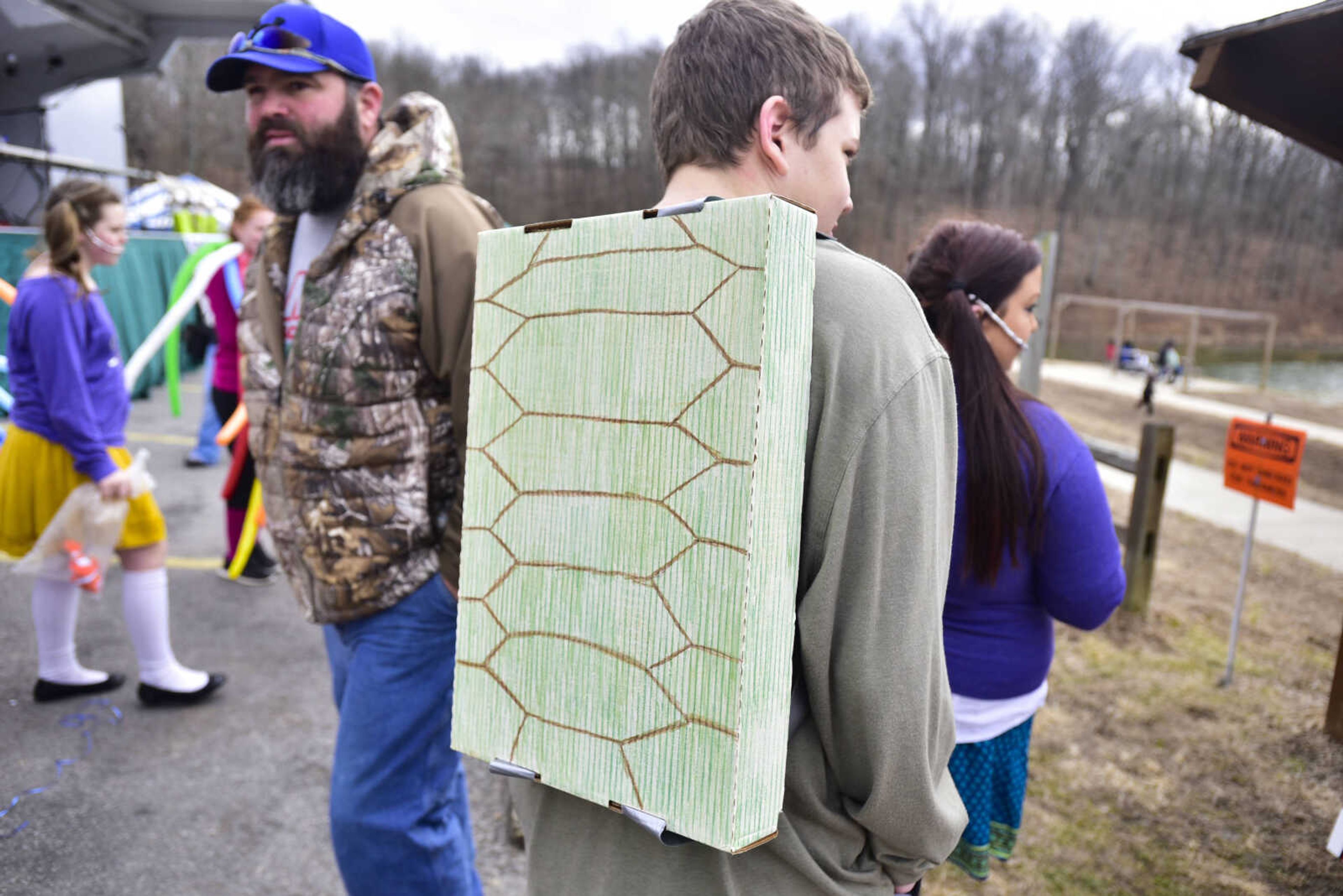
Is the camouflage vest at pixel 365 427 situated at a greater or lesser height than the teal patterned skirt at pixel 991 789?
greater

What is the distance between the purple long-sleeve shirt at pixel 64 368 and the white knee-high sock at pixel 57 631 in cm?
48

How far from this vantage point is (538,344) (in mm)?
880

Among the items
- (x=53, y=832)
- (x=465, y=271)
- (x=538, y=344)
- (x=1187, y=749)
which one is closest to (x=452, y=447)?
(x=465, y=271)

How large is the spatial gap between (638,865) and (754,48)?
892mm

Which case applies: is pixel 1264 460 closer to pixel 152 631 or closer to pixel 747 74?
pixel 747 74

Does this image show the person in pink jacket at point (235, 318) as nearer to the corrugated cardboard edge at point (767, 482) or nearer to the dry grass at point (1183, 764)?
the dry grass at point (1183, 764)

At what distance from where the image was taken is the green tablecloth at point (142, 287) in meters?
9.14

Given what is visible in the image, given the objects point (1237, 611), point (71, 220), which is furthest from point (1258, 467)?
point (71, 220)

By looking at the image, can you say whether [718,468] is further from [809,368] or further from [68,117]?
[68,117]

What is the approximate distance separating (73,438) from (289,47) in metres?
1.82

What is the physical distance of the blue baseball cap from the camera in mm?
1751

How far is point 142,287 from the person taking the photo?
9.85 metres

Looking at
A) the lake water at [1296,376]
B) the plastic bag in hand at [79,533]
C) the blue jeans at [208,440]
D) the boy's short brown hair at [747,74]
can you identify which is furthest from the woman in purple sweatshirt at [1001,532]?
the lake water at [1296,376]

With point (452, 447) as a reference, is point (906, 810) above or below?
below
